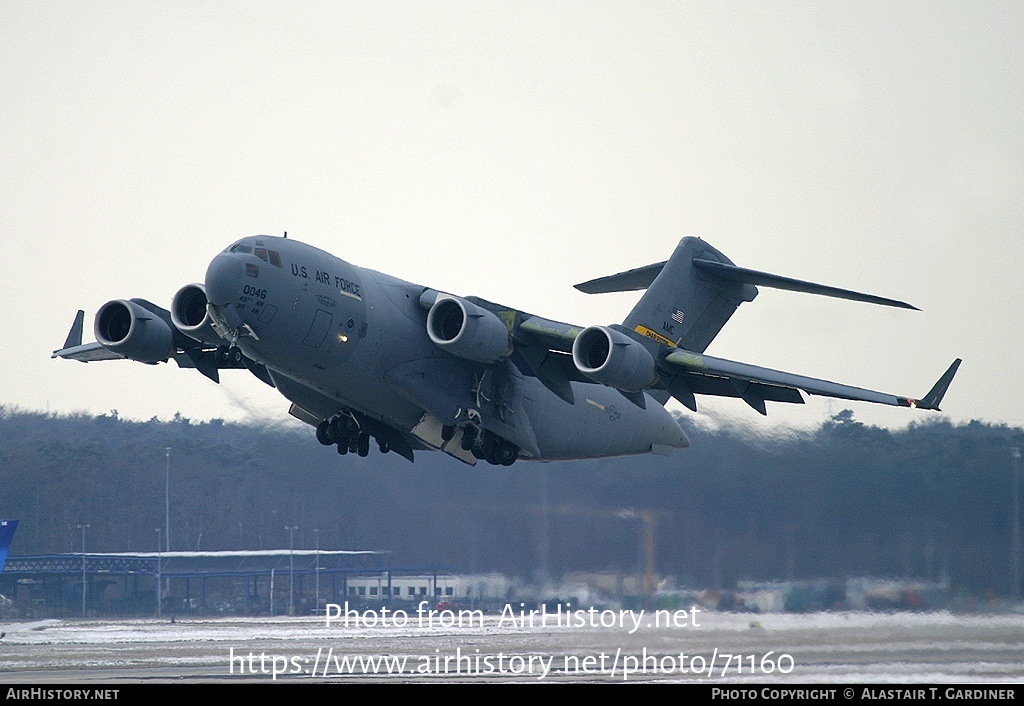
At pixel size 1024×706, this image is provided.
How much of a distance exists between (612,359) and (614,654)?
→ 4.63 metres

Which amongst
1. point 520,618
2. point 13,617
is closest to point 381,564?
point 520,618

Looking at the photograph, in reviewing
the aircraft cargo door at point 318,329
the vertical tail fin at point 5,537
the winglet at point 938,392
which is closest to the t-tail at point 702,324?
the winglet at point 938,392

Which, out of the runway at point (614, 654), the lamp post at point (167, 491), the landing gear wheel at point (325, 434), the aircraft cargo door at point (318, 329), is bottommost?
the runway at point (614, 654)

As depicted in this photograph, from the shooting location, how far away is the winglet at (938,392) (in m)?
18.5

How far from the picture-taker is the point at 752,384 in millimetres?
20812

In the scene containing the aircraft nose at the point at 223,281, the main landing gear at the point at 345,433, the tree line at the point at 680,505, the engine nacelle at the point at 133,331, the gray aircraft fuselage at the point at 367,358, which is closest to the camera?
the aircraft nose at the point at 223,281

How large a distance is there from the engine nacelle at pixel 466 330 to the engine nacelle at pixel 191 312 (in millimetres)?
3220

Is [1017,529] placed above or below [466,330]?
below

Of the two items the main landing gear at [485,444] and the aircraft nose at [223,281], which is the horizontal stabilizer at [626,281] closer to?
the main landing gear at [485,444]

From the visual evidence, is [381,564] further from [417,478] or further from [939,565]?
[939,565]

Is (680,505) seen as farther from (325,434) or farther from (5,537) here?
(5,537)

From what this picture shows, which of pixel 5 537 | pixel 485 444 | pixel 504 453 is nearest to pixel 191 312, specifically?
pixel 485 444

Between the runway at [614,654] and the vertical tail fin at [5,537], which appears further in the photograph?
the vertical tail fin at [5,537]

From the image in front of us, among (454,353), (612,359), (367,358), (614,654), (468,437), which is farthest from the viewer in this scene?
(468,437)
